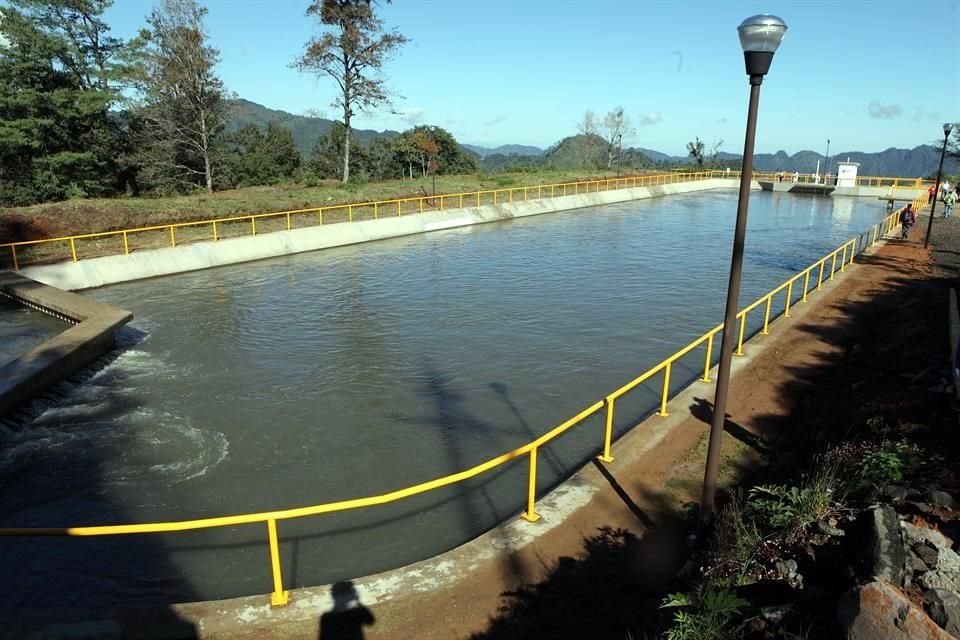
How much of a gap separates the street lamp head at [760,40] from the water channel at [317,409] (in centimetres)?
586

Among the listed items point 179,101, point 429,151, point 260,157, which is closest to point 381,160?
point 429,151

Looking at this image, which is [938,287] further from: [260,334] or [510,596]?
[260,334]

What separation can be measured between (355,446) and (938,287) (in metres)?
16.3

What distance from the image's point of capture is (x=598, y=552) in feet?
20.5

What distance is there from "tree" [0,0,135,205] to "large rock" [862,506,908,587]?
135 feet

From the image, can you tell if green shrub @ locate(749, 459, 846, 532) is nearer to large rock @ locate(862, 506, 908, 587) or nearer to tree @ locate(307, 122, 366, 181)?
large rock @ locate(862, 506, 908, 587)

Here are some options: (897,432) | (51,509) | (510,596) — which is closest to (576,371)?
(897,432)

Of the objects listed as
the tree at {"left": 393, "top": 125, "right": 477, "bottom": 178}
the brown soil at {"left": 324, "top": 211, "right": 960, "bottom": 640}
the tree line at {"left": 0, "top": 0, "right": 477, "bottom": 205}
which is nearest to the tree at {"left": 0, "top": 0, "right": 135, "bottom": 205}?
the tree line at {"left": 0, "top": 0, "right": 477, "bottom": 205}

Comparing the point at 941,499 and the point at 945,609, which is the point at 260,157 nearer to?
the point at 941,499

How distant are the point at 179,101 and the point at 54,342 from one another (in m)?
31.5

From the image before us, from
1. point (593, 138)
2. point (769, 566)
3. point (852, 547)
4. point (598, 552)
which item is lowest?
point (598, 552)

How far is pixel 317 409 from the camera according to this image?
445 inches

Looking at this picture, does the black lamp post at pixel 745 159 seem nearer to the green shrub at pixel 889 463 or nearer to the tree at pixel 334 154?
the green shrub at pixel 889 463

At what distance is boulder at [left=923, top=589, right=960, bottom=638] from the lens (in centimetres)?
356
